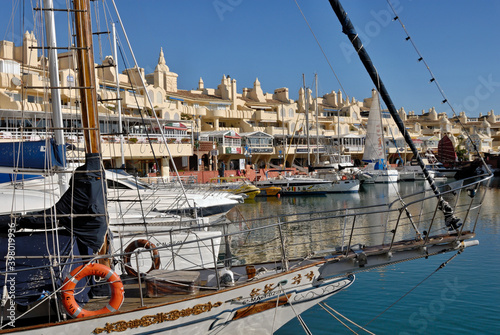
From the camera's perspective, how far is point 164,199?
2294 centimetres

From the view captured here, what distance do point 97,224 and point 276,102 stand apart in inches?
2982

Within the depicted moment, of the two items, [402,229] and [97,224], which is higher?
[97,224]

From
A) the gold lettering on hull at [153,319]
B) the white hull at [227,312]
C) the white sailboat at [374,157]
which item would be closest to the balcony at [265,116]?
the white sailboat at [374,157]

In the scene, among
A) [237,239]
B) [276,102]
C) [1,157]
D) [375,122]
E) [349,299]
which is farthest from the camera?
[276,102]

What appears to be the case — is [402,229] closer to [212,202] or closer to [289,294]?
[212,202]

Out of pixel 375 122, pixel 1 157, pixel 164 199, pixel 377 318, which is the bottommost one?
pixel 377 318

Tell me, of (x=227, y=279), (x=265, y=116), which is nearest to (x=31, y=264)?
(x=227, y=279)

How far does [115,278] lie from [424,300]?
28.9 ft

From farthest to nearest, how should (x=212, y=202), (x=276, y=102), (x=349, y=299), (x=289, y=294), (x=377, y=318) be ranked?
(x=276, y=102)
(x=212, y=202)
(x=349, y=299)
(x=377, y=318)
(x=289, y=294)

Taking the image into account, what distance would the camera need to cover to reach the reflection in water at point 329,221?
409 inches

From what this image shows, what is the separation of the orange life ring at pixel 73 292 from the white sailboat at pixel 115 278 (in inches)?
0.7

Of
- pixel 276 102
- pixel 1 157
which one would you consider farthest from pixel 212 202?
pixel 276 102

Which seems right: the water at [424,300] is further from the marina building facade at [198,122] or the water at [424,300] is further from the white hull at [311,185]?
the white hull at [311,185]

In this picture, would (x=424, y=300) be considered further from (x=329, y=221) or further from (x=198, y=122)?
(x=198, y=122)
